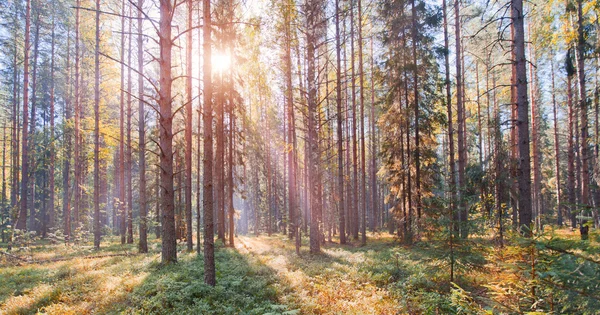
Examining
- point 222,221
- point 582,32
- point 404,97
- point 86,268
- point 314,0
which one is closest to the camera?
point 86,268

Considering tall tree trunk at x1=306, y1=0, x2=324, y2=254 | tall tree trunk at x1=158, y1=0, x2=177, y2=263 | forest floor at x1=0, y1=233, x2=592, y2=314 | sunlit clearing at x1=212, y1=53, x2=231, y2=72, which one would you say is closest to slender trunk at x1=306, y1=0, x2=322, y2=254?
tall tree trunk at x1=306, y1=0, x2=324, y2=254

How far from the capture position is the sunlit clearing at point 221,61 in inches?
535

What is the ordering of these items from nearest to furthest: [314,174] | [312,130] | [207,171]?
[207,171] < [312,130] < [314,174]

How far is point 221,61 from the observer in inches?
537

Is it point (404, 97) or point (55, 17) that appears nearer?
point (404, 97)

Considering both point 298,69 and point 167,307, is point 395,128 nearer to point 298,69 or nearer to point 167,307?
point 298,69

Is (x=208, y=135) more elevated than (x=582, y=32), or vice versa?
(x=582, y=32)

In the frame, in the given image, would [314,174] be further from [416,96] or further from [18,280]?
[18,280]

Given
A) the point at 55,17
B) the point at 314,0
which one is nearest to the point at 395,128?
the point at 314,0

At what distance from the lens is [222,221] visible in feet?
57.9

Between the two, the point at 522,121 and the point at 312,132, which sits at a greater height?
the point at 312,132

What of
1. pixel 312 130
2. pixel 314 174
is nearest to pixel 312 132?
pixel 312 130

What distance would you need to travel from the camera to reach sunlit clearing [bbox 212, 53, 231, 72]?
13578 mm

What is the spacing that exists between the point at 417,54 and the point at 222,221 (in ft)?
48.9
